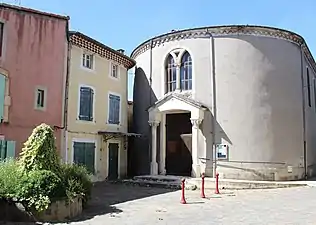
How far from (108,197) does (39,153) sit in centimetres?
518

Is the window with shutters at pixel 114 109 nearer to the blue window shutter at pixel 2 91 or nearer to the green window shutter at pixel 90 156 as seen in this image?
the green window shutter at pixel 90 156

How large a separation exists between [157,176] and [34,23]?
10.7 metres

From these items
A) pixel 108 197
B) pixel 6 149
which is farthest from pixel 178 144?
pixel 6 149

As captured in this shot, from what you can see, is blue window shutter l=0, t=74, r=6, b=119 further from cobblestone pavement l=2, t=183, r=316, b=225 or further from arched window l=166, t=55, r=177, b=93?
arched window l=166, t=55, r=177, b=93

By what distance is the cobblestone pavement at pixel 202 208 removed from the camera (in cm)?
1015

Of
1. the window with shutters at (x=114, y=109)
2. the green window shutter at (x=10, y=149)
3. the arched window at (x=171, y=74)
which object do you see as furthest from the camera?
the arched window at (x=171, y=74)

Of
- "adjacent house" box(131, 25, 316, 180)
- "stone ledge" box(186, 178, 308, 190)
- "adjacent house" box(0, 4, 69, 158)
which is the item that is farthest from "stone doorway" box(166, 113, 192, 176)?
"adjacent house" box(0, 4, 69, 158)

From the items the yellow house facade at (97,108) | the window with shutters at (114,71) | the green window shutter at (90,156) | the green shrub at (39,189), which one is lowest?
the green shrub at (39,189)

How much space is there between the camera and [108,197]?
1502cm

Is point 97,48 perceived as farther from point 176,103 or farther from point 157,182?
point 157,182

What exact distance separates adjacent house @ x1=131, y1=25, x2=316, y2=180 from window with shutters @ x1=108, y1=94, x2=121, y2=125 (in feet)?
6.44

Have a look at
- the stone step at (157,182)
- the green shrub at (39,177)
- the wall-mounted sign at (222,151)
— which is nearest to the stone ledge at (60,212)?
the green shrub at (39,177)

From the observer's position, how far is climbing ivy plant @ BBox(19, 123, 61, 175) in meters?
10.6

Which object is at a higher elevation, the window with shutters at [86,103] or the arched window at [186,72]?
the arched window at [186,72]
